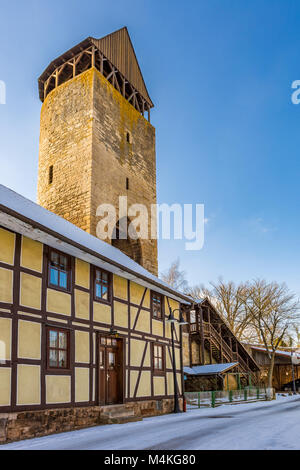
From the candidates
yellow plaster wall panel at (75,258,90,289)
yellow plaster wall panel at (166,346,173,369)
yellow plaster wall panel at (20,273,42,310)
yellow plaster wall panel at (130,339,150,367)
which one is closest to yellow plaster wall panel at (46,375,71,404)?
yellow plaster wall panel at (20,273,42,310)

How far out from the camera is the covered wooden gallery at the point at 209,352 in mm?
25195

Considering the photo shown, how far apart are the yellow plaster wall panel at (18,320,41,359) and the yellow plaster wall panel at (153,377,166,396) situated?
647cm

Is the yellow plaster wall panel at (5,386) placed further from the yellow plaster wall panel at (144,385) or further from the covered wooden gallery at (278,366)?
the covered wooden gallery at (278,366)

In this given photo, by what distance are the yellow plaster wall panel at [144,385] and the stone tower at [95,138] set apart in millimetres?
9215

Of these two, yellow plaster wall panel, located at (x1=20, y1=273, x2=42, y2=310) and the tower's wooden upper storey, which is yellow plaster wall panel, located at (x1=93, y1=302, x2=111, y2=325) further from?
the tower's wooden upper storey

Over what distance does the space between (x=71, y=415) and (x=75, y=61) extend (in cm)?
2157

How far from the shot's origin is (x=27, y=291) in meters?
10.1

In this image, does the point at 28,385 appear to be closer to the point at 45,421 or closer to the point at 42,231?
the point at 45,421

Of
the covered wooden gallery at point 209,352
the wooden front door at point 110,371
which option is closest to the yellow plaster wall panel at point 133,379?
the wooden front door at point 110,371

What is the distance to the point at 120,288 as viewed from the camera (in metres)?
14.1
